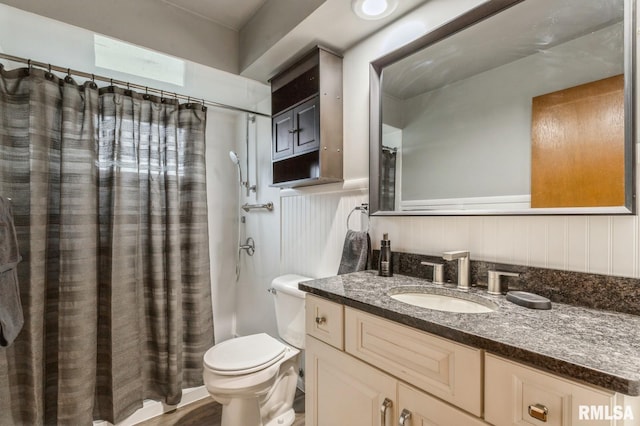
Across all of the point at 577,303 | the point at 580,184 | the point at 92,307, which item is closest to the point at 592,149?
the point at 580,184

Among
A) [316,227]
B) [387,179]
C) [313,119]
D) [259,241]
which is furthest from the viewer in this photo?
[259,241]

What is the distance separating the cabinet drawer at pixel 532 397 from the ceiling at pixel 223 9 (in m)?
1.95

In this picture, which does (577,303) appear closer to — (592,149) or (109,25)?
(592,149)

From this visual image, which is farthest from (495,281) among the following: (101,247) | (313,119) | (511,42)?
(101,247)

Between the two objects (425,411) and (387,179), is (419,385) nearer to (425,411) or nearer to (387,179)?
(425,411)

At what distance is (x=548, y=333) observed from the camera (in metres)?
0.68

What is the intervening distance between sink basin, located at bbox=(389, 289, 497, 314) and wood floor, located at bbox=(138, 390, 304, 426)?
1174mm

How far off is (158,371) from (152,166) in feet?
4.27

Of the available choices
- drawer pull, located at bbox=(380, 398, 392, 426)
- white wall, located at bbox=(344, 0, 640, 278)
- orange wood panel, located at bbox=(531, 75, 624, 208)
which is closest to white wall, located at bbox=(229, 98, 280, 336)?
white wall, located at bbox=(344, 0, 640, 278)

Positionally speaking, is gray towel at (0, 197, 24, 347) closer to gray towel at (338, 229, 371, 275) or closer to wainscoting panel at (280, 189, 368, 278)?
wainscoting panel at (280, 189, 368, 278)

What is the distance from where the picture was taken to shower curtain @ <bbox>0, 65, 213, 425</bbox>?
59.0 inches

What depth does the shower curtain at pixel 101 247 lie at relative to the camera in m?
1.50

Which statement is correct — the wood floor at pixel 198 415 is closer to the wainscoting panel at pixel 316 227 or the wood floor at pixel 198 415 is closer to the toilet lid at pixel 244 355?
the toilet lid at pixel 244 355

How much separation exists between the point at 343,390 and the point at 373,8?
1554mm
